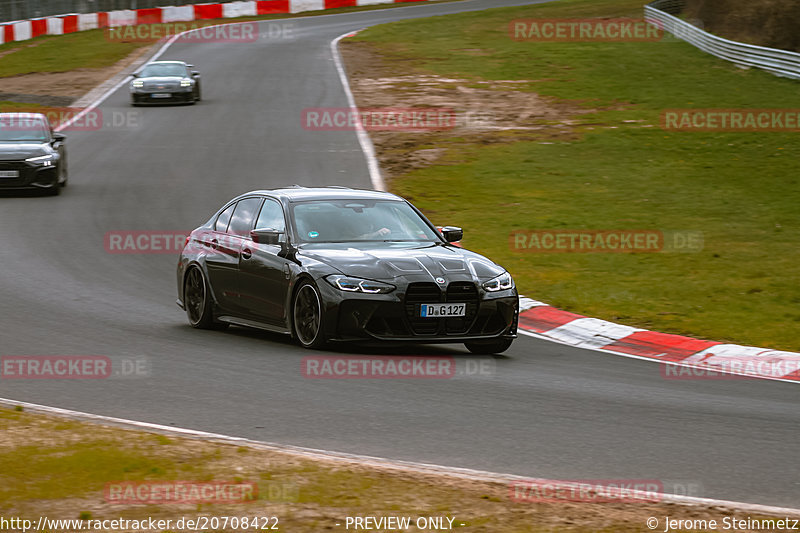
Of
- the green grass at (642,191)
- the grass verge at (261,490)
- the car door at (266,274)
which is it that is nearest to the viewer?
the grass verge at (261,490)

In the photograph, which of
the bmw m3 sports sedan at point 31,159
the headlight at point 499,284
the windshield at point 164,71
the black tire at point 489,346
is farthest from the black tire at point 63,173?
the headlight at point 499,284

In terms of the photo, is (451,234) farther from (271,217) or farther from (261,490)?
(261,490)

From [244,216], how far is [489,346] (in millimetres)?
2937

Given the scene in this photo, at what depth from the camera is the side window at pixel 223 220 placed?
12.7 metres

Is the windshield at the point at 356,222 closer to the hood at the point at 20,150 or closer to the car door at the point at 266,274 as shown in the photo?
the car door at the point at 266,274

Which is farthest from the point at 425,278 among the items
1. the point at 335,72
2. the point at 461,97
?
the point at 335,72

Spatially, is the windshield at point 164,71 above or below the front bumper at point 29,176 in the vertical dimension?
above

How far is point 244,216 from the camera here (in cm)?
1246

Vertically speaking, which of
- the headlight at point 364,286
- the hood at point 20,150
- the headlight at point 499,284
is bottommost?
the hood at point 20,150

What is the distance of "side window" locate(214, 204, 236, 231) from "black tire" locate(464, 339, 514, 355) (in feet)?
9.79

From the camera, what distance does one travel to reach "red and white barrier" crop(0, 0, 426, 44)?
54.3m

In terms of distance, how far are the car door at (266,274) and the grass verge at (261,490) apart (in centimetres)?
427

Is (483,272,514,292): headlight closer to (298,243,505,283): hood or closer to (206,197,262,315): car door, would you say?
(298,243,505,283): hood

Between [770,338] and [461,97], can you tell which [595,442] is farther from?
[461,97]
